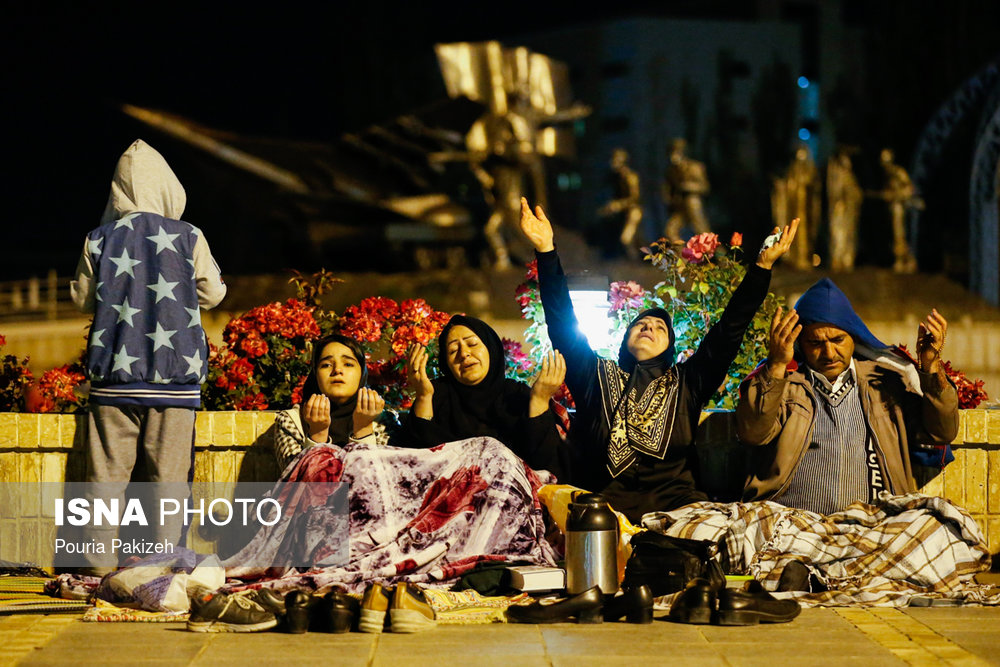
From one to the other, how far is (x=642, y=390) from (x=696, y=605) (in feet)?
3.55

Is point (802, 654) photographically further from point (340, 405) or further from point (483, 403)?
point (340, 405)

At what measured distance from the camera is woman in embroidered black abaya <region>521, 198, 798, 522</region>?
16.2 feet

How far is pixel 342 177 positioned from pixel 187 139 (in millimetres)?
2480

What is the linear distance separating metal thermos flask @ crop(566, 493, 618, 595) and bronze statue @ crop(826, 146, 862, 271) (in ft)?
55.3

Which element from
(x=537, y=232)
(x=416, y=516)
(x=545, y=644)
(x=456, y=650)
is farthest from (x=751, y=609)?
(x=537, y=232)

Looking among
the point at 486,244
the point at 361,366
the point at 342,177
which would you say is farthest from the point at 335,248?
the point at 361,366

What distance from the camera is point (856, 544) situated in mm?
4762

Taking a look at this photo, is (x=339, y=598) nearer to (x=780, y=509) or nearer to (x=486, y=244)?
(x=780, y=509)

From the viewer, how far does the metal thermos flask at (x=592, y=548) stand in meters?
4.30

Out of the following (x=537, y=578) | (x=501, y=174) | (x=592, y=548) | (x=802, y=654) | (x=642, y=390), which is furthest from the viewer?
(x=501, y=174)

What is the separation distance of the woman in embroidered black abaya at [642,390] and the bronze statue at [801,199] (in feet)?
53.7

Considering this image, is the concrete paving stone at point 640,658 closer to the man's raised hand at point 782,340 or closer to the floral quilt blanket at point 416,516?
the floral quilt blanket at point 416,516

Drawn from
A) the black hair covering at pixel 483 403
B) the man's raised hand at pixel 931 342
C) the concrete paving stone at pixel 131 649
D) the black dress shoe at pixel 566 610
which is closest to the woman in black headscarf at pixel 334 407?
the black hair covering at pixel 483 403

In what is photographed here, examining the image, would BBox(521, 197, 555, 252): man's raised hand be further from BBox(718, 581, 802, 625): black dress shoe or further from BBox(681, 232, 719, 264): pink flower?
BBox(718, 581, 802, 625): black dress shoe
